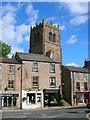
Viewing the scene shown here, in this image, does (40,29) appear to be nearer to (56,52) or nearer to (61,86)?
(56,52)

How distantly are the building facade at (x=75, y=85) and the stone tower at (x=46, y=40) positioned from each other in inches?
463

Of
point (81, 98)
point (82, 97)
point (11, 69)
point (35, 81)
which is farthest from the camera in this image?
point (82, 97)

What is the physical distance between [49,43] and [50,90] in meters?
22.2

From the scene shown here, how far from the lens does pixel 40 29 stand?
2830 inches

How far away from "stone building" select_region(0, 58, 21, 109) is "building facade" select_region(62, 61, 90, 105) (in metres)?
13.1

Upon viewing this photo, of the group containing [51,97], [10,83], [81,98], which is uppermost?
[10,83]

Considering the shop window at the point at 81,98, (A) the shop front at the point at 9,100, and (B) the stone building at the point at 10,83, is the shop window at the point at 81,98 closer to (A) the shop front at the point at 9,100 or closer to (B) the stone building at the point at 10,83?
(B) the stone building at the point at 10,83

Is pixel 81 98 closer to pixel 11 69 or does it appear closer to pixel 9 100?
pixel 9 100

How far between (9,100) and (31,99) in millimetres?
4668

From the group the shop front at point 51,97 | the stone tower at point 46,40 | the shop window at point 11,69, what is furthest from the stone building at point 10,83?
the stone tower at point 46,40

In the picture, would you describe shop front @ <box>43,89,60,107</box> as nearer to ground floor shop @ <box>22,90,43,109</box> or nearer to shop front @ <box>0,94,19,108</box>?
ground floor shop @ <box>22,90,43,109</box>

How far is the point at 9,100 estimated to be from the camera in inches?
1815

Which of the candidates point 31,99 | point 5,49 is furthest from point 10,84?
point 5,49

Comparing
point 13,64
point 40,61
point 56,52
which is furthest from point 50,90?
point 56,52
